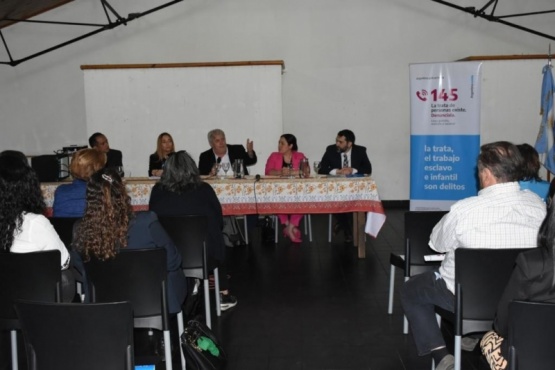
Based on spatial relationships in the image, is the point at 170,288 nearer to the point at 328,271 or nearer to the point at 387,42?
the point at 328,271

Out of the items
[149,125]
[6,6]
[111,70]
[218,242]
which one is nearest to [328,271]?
[218,242]

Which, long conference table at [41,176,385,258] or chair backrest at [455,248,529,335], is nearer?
chair backrest at [455,248,529,335]

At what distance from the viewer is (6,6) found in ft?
24.4

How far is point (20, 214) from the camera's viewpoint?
118 inches

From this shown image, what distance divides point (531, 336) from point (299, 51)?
6.63 metres

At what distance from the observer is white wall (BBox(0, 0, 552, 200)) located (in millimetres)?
8148

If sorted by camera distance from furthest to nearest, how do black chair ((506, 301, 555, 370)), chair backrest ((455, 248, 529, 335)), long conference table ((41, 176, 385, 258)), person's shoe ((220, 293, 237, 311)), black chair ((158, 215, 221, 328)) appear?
1. long conference table ((41, 176, 385, 258))
2. person's shoe ((220, 293, 237, 311))
3. black chair ((158, 215, 221, 328))
4. chair backrest ((455, 248, 529, 335))
5. black chair ((506, 301, 555, 370))

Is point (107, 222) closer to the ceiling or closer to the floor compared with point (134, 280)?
closer to the ceiling

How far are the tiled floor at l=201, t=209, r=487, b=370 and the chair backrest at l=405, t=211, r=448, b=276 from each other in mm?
510

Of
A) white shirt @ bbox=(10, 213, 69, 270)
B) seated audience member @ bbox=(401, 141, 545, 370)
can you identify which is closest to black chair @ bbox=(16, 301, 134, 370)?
white shirt @ bbox=(10, 213, 69, 270)

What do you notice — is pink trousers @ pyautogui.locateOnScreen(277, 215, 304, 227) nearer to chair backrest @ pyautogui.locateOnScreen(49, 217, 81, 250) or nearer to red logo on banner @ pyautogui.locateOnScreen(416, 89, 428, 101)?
red logo on banner @ pyautogui.locateOnScreen(416, 89, 428, 101)

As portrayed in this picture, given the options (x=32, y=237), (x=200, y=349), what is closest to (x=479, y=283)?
(x=200, y=349)

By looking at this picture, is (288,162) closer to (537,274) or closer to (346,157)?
(346,157)

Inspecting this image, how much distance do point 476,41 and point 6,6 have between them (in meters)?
5.98
